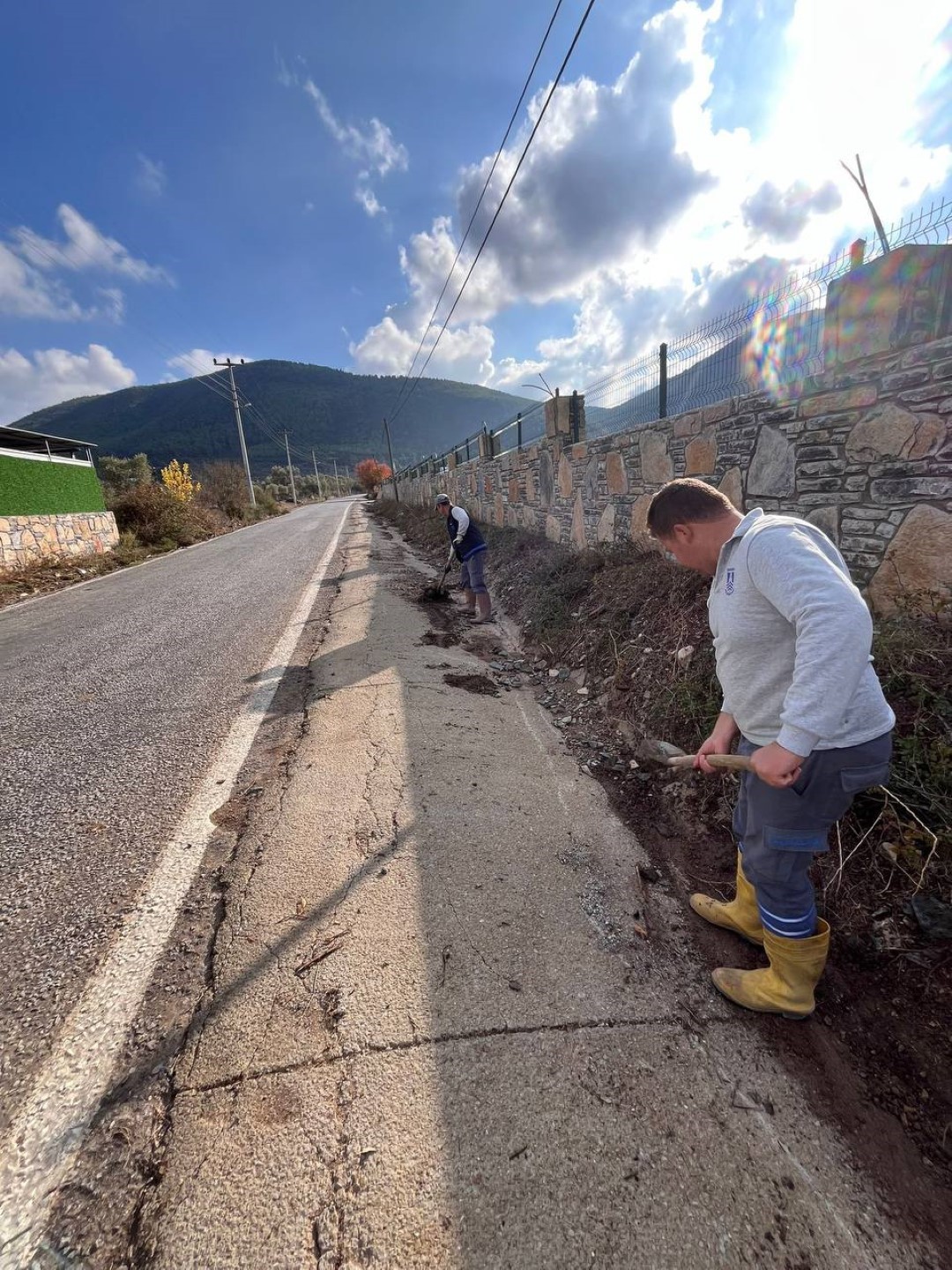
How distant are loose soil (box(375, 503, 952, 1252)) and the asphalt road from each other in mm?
A: 2306

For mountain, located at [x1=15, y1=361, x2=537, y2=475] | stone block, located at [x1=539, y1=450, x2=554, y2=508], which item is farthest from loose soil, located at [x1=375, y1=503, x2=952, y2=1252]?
mountain, located at [x1=15, y1=361, x2=537, y2=475]

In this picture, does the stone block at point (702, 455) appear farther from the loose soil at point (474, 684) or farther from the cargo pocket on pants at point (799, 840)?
the cargo pocket on pants at point (799, 840)

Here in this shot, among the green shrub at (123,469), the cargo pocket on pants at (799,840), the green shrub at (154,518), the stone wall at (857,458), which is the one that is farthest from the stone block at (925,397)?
the green shrub at (123,469)

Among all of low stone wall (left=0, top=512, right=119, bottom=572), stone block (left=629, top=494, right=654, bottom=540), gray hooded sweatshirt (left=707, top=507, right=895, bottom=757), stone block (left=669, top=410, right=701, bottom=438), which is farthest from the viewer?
low stone wall (left=0, top=512, right=119, bottom=572)

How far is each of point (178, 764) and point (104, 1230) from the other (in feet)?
7.06

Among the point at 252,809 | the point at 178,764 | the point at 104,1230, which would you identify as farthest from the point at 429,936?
the point at 178,764

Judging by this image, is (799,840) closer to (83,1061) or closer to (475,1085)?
(475,1085)

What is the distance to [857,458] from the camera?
328cm

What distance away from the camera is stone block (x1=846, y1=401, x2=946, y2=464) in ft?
9.47

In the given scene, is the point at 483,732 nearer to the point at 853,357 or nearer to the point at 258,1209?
the point at 258,1209

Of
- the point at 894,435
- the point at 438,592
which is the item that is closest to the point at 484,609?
the point at 438,592

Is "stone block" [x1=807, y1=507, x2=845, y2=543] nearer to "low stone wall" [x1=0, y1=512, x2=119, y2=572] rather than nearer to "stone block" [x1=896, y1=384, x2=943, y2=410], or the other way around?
"stone block" [x1=896, y1=384, x2=943, y2=410]

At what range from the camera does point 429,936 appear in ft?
6.23

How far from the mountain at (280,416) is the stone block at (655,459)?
95396 millimetres
